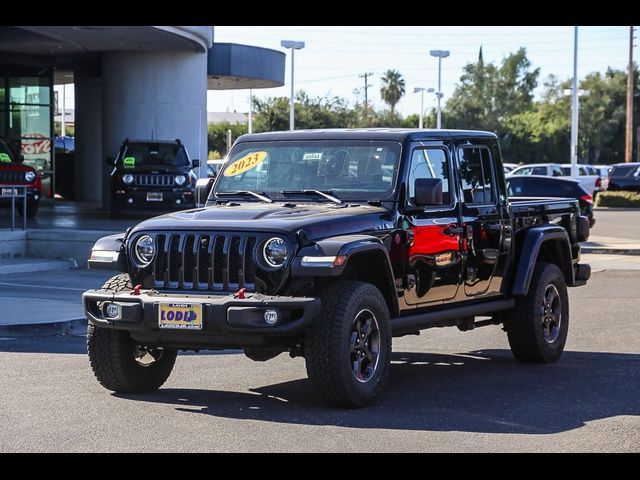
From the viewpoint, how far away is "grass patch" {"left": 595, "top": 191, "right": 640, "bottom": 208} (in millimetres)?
45531

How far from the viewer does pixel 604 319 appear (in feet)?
47.0

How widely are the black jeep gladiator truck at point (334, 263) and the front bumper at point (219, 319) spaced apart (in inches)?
0.4

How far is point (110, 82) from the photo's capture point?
3105 cm

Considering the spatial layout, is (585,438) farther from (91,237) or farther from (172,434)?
(91,237)

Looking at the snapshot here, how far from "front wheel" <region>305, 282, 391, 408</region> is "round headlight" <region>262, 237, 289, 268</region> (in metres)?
0.38

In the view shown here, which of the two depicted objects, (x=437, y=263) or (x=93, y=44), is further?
(x=93, y=44)

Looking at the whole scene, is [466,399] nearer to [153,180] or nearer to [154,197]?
[154,197]

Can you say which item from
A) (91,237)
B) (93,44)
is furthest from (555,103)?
(91,237)

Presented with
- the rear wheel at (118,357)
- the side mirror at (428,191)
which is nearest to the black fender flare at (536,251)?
the side mirror at (428,191)

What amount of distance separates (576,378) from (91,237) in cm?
1163

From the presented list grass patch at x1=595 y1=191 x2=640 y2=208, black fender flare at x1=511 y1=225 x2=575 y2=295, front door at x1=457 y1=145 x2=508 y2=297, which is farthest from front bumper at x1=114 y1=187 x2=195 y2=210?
grass patch at x1=595 y1=191 x2=640 y2=208

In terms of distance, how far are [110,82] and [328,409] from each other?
77.9 feet

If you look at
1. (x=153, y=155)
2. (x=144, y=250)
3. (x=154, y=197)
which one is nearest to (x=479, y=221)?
(x=144, y=250)
